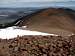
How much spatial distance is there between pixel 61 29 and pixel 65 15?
4.99ft

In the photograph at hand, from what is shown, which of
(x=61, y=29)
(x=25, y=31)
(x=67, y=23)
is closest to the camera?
(x=25, y=31)

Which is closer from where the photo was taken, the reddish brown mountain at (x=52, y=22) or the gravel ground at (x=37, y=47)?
the gravel ground at (x=37, y=47)

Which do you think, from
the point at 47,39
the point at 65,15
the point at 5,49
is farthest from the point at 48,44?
the point at 65,15

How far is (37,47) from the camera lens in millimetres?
5680

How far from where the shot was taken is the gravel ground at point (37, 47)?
215 inches

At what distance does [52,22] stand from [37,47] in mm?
3503

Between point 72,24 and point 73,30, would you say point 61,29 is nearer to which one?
point 73,30

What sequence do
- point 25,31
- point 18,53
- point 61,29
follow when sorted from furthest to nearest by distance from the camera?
point 61,29 < point 25,31 < point 18,53

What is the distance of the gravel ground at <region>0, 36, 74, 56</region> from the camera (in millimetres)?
5453

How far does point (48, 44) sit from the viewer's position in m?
5.87

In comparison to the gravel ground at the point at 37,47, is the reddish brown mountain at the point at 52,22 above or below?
below

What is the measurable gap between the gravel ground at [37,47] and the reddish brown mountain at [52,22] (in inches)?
74.1

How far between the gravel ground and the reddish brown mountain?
1882 mm

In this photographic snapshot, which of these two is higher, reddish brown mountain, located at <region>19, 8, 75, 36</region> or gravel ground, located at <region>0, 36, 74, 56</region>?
gravel ground, located at <region>0, 36, 74, 56</region>
